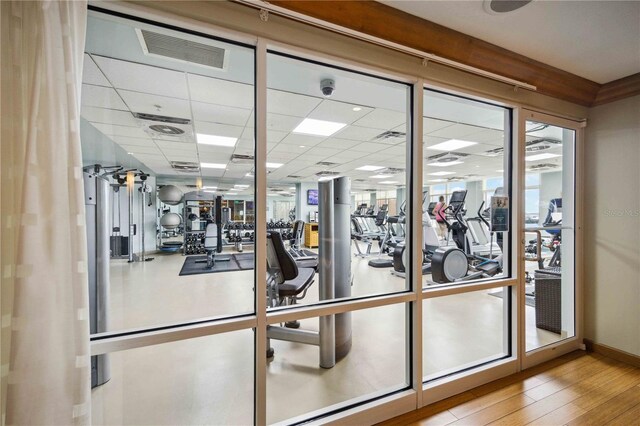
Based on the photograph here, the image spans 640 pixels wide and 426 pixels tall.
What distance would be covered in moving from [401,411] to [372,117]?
343cm

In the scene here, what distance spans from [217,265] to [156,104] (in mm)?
4582

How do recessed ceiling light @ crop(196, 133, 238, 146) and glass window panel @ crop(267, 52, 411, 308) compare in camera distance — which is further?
recessed ceiling light @ crop(196, 133, 238, 146)

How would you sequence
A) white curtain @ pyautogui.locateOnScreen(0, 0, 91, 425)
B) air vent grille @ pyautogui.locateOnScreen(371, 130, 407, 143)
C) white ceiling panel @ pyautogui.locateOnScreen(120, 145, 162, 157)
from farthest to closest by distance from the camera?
1. white ceiling panel @ pyautogui.locateOnScreen(120, 145, 162, 157)
2. air vent grille @ pyautogui.locateOnScreen(371, 130, 407, 143)
3. white curtain @ pyautogui.locateOnScreen(0, 0, 91, 425)

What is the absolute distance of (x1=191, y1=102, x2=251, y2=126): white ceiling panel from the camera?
3.62m

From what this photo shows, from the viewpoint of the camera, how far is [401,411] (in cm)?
184

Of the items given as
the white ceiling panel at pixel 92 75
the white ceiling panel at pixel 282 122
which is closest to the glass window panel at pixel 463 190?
the white ceiling panel at pixel 282 122

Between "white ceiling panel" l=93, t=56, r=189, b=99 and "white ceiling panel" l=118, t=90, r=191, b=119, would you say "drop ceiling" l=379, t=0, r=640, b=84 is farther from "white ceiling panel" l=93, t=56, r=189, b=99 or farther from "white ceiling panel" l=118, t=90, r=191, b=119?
"white ceiling panel" l=118, t=90, r=191, b=119

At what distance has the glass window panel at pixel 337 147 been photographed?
2.60m

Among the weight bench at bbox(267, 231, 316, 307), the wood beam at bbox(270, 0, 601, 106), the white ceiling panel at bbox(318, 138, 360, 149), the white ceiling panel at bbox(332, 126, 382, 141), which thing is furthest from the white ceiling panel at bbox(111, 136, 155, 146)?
the wood beam at bbox(270, 0, 601, 106)

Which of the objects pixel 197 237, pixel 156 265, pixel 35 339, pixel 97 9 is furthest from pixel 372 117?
pixel 197 237

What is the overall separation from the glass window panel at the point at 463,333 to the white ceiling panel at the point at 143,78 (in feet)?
12.0

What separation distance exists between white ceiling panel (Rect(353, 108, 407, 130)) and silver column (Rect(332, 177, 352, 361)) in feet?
5.05

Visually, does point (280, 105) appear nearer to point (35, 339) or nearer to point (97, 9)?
point (97, 9)

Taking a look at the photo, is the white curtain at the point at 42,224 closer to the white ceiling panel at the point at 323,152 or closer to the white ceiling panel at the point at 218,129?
the white ceiling panel at the point at 218,129
